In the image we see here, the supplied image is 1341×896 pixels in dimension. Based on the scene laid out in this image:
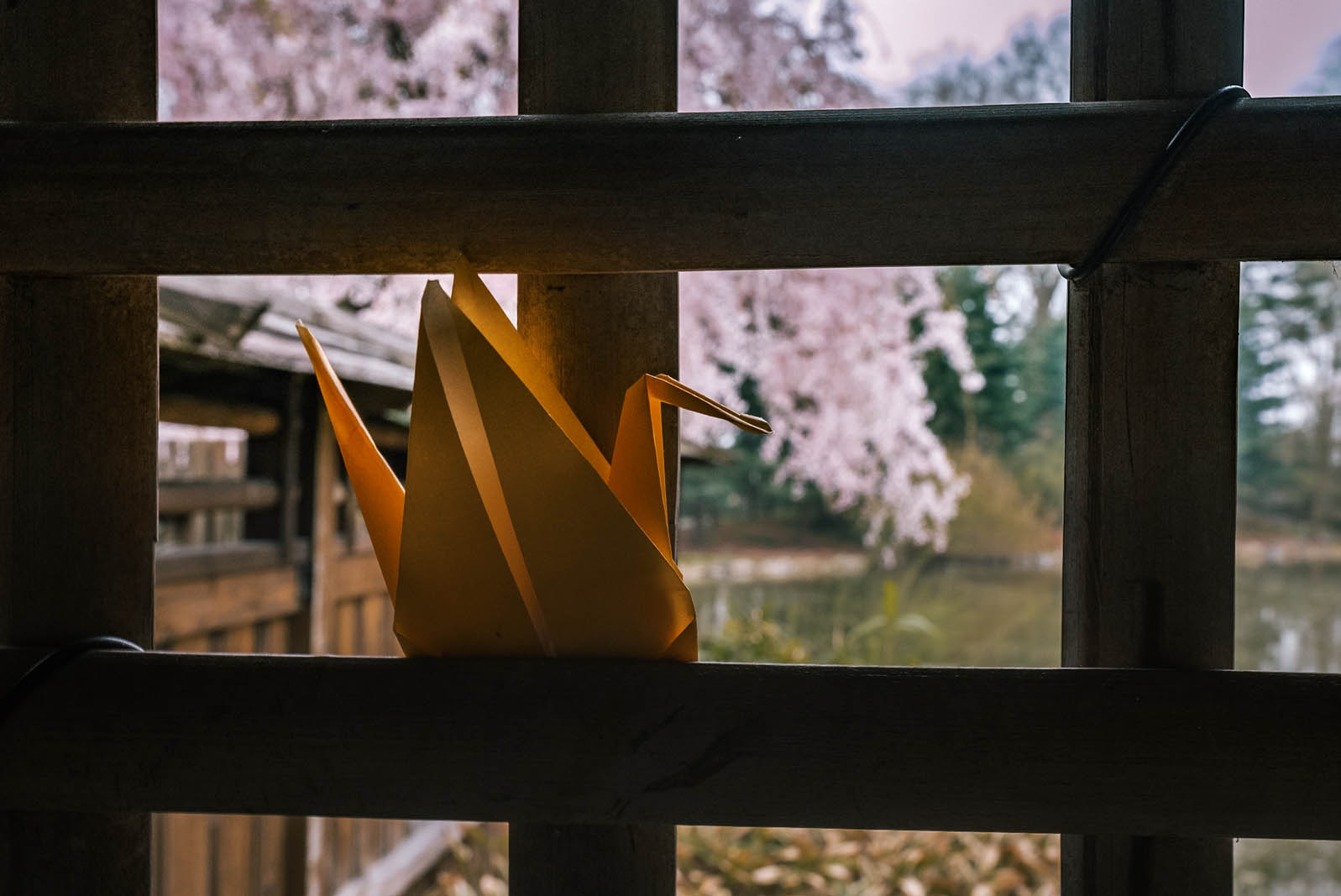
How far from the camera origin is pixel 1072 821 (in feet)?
1.28

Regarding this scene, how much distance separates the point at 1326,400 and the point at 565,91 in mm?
3037

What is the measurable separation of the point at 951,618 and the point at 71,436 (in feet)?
9.94

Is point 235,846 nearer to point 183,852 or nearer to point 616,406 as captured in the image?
point 183,852

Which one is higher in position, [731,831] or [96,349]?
[96,349]

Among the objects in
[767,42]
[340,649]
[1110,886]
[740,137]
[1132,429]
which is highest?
[767,42]

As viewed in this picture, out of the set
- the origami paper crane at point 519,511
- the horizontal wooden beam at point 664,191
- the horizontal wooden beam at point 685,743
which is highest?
the horizontal wooden beam at point 664,191

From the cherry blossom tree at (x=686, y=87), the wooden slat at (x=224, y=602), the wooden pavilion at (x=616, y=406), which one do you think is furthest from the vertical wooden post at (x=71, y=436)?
the cherry blossom tree at (x=686, y=87)

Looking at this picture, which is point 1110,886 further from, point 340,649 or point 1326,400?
point 1326,400

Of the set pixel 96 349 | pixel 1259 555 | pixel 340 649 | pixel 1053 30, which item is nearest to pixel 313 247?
pixel 96 349

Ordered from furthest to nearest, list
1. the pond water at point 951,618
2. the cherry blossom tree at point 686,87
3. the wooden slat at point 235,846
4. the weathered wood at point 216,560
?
1. the pond water at point 951,618
2. the cherry blossom tree at point 686,87
3. the wooden slat at point 235,846
4. the weathered wood at point 216,560

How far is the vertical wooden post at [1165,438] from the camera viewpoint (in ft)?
1.36

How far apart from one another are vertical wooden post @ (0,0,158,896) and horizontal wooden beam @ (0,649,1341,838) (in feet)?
0.13

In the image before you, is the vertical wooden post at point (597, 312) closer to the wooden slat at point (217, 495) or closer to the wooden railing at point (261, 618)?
the wooden railing at point (261, 618)

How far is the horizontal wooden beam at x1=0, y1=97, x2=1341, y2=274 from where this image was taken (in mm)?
390
